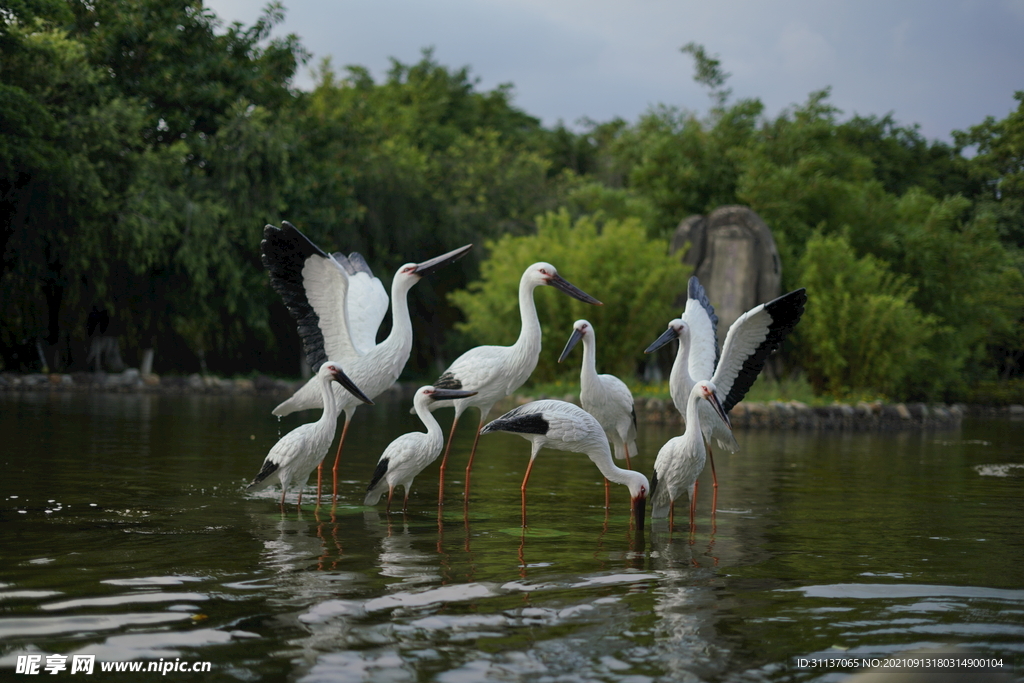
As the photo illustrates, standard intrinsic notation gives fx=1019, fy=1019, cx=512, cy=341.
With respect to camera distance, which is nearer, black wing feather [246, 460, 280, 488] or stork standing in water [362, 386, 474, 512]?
stork standing in water [362, 386, 474, 512]

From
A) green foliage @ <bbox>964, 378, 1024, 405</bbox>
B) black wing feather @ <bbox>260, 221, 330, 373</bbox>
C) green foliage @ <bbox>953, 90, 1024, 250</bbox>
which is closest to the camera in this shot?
black wing feather @ <bbox>260, 221, 330, 373</bbox>

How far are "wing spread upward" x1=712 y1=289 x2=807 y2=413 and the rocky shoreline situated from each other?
9.08 m

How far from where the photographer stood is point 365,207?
31.2m

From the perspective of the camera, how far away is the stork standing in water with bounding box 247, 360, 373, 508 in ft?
24.5

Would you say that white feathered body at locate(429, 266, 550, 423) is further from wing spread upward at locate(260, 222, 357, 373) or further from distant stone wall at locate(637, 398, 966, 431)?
distant stone wall at locate(637, 398, 966, 431)

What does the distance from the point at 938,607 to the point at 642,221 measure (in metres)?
24.9

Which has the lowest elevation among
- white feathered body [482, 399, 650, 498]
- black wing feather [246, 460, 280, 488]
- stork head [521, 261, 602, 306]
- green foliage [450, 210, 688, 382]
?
black wing feather [246, 460, 280, 488]

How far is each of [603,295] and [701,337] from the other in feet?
45.6

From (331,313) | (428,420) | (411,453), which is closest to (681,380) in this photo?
(428,420)

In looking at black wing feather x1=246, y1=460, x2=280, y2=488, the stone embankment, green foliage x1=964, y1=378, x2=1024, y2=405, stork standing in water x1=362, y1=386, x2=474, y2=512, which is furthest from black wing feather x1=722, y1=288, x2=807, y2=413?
green foliage x1=964, y1=378, x2=1024, y2=405

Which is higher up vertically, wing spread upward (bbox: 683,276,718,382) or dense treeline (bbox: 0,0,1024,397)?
dense treeline (bbox: 0,0,1024,397)

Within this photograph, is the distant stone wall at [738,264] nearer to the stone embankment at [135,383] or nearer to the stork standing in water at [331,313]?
the stone embankment at [135,383]

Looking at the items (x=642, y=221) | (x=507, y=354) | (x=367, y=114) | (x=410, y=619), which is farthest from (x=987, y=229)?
(x=410, y=619)

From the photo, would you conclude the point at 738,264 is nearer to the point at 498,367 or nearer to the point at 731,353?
the point at 731,353
